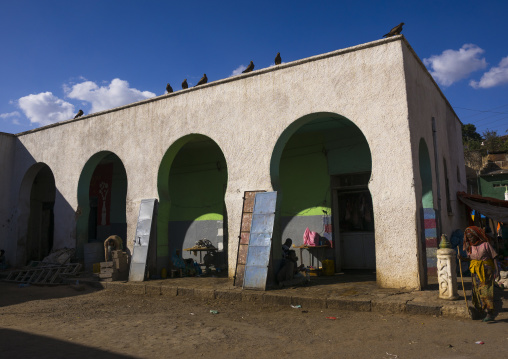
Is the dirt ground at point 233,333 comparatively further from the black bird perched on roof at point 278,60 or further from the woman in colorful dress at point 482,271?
the black bird perched on roof at point 278,60

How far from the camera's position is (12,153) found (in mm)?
14023

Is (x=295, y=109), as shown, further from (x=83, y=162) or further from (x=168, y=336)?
(x=83, y=162)

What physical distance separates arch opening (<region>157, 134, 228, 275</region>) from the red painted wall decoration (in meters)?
3.05

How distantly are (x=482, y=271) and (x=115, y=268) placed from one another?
26.2ft

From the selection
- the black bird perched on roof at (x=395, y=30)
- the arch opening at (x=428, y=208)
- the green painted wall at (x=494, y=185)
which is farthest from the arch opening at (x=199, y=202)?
the green painted wall at (x=494, y=185)

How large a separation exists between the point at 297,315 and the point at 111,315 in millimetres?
3120

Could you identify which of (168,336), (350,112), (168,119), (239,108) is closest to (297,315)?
(168,336)

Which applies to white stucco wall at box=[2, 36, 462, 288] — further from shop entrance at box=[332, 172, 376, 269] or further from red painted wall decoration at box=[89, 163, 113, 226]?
red painted wall decoration at box=[89, 163, 113, 226]

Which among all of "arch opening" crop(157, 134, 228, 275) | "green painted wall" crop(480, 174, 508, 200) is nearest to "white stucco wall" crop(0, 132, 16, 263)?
"arch opening" crop(157, 134, 228, 275)

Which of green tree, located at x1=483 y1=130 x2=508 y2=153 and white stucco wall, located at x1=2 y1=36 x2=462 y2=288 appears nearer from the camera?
white stucco wall, located at x1=2 y1=36 x2=462 y2=288

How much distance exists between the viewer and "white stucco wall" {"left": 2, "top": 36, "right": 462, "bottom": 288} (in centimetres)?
726

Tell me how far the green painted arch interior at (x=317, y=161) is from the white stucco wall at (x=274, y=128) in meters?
1.61

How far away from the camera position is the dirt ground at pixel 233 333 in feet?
14.2

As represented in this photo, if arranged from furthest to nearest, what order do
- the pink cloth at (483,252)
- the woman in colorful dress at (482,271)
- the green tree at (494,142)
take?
the green tree at (494,142) < the pink cloth at (483,252) < the woman in colorful dress at (482,271)
